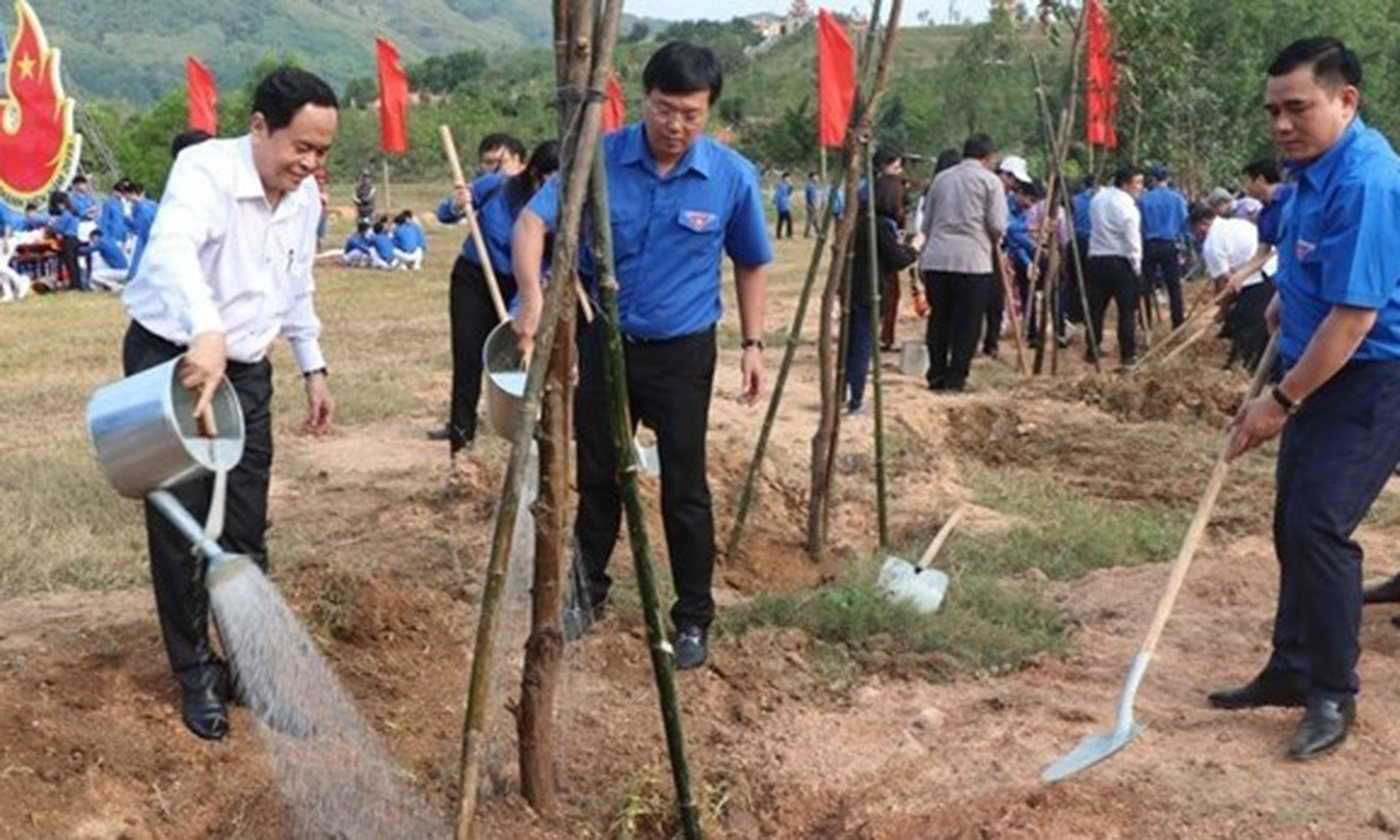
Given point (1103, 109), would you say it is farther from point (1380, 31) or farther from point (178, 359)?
point (1380, 31)

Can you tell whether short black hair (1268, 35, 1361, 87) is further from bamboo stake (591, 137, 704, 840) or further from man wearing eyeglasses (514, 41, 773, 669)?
bamboo stake (591, 137, 704, 840)

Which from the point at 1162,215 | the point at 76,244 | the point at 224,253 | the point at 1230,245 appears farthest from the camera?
the point at 76,244

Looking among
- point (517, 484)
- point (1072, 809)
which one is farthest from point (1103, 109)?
point (517, 484)

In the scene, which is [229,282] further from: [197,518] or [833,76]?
[833,76]

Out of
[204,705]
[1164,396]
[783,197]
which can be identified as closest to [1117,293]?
[1164,396]

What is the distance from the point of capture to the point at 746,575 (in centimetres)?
537

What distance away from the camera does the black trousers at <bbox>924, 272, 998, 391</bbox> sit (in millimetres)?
9242

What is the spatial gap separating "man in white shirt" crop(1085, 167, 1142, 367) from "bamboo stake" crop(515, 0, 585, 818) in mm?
8131

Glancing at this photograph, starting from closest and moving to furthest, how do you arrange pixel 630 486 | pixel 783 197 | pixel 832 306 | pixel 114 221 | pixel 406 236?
pixel 630 486 → pixel 832 306 → pixel 114 221 → pixel 406 236 → pixel 783 197

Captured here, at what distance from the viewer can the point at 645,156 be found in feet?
12.9

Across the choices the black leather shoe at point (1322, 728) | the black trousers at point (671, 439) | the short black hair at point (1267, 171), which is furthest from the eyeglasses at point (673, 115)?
the short black hair at point (1267, 171)

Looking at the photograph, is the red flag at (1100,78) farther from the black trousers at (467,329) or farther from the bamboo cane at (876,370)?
the black trousers at (467,329)

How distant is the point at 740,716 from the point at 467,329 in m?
3.01

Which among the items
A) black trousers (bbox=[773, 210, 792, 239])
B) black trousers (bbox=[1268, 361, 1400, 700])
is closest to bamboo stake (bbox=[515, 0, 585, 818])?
black trousers (bbox=[1268, 361, 1400, 700])
